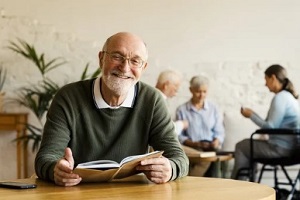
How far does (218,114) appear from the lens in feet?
22.9

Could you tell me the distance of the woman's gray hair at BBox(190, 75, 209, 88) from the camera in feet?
22.6

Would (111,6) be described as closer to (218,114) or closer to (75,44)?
(75,44)

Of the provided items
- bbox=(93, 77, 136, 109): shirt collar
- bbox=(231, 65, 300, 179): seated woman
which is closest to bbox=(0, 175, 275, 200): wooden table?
bbox=(93, 77, 136, 109): shirt collar

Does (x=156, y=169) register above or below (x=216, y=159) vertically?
above

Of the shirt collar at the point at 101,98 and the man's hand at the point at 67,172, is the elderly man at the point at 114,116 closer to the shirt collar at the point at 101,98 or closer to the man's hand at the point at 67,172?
the shirt collar at the point at 101,98

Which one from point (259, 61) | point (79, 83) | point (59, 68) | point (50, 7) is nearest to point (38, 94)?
point (59, 68)

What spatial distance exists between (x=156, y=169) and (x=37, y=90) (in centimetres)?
484

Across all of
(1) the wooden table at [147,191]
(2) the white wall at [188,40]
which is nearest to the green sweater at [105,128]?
(1) the wooden table at [147,191]

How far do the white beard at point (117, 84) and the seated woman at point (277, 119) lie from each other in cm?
371

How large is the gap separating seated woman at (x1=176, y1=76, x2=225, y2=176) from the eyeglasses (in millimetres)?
4018

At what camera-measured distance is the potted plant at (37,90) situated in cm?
670

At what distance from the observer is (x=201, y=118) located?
690 centimetres

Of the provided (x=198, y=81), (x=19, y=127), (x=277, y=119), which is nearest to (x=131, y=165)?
(x=277, y=119)

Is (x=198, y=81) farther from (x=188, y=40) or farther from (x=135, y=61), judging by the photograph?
(x=135, y=61)
